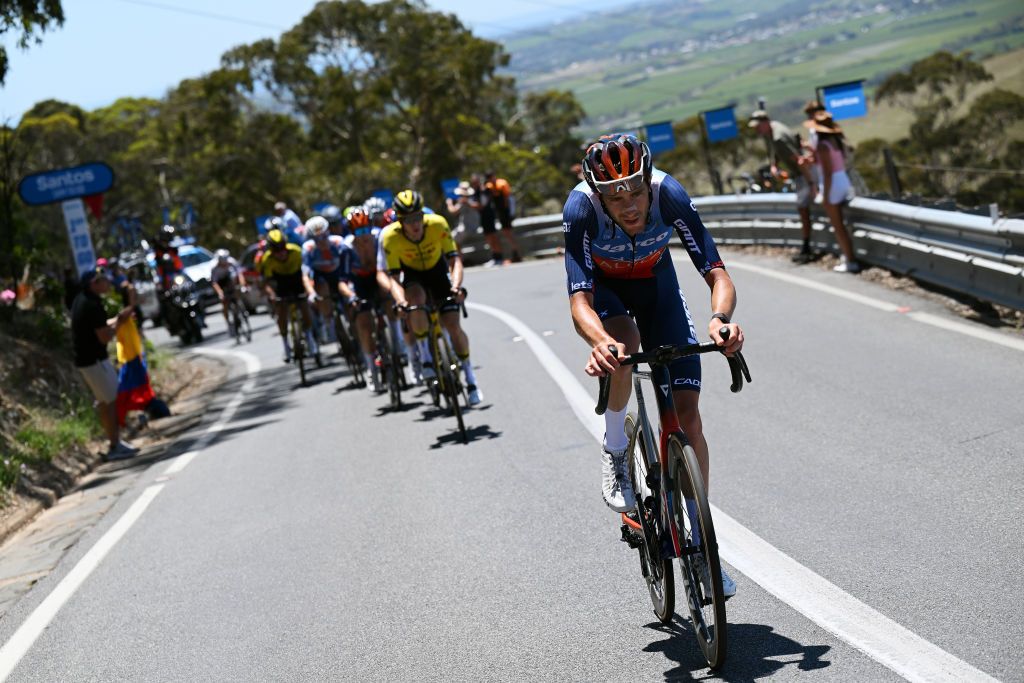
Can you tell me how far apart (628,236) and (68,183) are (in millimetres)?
16666

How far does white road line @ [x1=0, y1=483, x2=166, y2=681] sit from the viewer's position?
24.5ft

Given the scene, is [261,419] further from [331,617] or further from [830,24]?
[830,24]

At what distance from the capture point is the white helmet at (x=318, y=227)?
53.5ft

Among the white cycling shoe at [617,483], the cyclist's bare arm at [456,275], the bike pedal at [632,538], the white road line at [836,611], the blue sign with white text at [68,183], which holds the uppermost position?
the blue sign with white text at [68,183]

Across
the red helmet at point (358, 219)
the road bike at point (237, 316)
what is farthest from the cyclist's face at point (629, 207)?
the road bike at point (237, 316)

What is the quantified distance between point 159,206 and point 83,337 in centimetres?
7266

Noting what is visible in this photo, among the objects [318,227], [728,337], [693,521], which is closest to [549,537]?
[693,521]

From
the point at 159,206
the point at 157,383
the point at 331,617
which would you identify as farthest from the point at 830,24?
the point at 331,617

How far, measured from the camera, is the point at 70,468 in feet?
47.3

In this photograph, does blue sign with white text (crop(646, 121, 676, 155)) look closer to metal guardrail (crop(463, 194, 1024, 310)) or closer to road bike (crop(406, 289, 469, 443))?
metal guardrail (crop(463, 194, 1024, 310))

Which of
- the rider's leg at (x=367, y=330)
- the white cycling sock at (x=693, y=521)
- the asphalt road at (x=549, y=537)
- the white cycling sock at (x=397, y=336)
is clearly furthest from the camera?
the rider's leg at (x=367, y=330)

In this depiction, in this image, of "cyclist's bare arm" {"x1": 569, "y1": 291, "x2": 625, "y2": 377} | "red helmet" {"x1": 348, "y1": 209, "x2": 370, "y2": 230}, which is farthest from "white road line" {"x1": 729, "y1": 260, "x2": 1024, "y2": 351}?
"cyclist's bare arm" {"x1": 569, "y1": 291, "x2": 625, "y2": 377}

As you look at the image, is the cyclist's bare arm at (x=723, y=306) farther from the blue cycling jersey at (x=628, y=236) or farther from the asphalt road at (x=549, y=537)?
the asphalt road at (x=549, y=537)

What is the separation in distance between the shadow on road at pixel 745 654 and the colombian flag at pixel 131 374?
12.0 meters
